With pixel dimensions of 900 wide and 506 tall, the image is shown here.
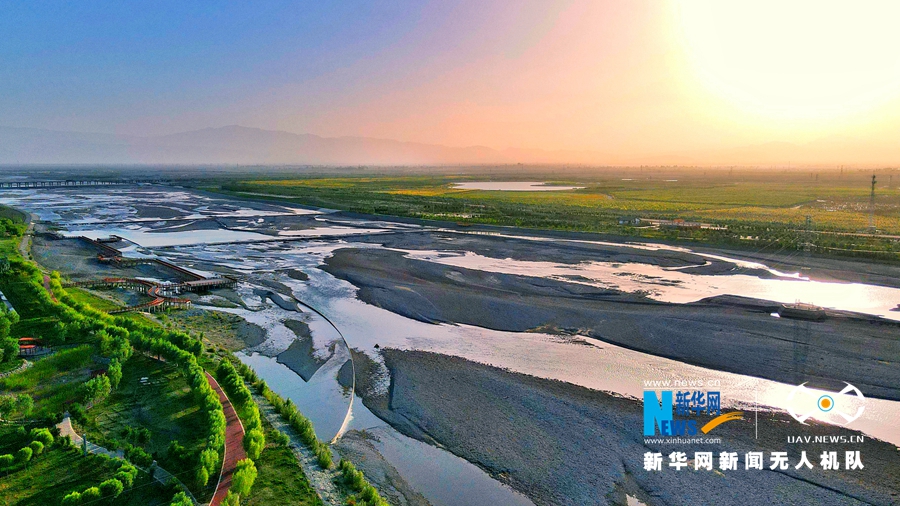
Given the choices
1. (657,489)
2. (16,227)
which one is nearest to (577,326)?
(657,489)

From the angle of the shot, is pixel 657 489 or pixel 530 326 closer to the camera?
pixel 657 489

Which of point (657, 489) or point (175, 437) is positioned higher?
point (175, 437)

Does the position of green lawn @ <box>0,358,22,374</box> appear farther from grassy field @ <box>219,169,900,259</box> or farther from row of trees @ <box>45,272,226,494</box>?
grassy field @ <box>219,169,900,259</box>

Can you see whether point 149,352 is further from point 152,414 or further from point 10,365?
point 152,414

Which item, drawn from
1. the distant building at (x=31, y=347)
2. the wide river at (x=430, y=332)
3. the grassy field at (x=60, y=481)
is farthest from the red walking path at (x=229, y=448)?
the distant building at (x=31, y=347)

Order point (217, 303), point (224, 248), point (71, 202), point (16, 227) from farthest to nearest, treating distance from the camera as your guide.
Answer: point (71, 202), point (16, 227), point (224, 248), point (217, 303)

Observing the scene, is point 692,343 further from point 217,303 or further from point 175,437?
point 217,303

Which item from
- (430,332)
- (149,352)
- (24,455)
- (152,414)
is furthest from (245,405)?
(430,332)
